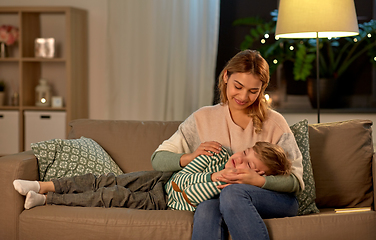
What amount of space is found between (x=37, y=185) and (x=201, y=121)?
2.74ft

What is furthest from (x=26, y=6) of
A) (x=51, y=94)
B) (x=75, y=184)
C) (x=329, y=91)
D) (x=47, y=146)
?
(x=329, y=91)

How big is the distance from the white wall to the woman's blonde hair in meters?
2.17

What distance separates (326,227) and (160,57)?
8.05 ft

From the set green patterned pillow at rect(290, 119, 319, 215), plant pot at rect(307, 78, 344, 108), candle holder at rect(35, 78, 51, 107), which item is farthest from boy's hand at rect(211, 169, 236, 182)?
candle holder at rect(35, 78, 51, 107)

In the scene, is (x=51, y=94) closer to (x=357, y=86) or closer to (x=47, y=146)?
(x=47, y=146)

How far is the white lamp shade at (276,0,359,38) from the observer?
2309 millimetres

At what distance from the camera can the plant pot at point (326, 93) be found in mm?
3600

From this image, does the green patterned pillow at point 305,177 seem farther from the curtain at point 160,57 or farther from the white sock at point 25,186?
the curtain at point 160,57

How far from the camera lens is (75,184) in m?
1.96

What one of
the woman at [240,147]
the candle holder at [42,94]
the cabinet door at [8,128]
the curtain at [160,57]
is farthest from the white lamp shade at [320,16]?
the cabinet door at [8,128]

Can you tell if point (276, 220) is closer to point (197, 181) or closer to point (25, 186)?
point (197, 181)

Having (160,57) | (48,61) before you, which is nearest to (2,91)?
(48,61)

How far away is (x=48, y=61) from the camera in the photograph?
12.7 feet

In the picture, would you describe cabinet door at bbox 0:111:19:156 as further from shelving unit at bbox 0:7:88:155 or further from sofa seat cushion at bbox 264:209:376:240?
sofa seat cushion at bbox 264:209:376:240
